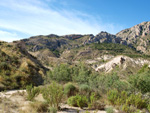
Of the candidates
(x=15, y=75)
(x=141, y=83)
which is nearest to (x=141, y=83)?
(x=141, y=83)

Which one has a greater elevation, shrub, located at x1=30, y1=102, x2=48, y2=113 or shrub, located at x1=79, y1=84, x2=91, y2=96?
shrub, located at x1=79, y1=84, x2=91, y2=96

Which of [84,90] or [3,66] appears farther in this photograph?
[3,66]

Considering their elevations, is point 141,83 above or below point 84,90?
above

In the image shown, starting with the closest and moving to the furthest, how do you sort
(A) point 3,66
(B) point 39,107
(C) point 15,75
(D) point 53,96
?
(B) point 39,107 < (D) point 53,96 < (C) point 15,75 < (A) point 3,66

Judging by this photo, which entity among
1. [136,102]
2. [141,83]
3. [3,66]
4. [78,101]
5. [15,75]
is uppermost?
[3,66]

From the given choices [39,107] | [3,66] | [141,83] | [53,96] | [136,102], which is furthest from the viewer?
[3,66]

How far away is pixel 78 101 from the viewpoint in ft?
22.6

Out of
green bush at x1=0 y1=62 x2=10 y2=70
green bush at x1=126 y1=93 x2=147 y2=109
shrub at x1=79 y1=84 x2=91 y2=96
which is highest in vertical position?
green bush at x1=0 y1=62 x2=10 y2=70

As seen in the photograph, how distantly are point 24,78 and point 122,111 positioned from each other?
11.9 meters

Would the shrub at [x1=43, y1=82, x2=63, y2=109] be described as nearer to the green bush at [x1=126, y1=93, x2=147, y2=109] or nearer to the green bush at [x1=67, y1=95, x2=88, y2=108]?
the green bush at [x1=67, y1=95, x2=88, y2=108]

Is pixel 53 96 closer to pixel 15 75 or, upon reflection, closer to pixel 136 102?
pixel 136 102

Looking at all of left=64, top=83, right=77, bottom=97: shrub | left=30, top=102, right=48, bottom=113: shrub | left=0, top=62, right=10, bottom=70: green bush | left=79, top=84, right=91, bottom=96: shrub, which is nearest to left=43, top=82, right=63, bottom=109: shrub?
left=30, top=102, right=48, bottom=113: shrub

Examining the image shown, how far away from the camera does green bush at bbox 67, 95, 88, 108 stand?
6955mm

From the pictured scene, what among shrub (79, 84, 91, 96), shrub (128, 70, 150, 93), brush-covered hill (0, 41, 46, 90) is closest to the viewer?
shrub (128, 70, 150, 93)
